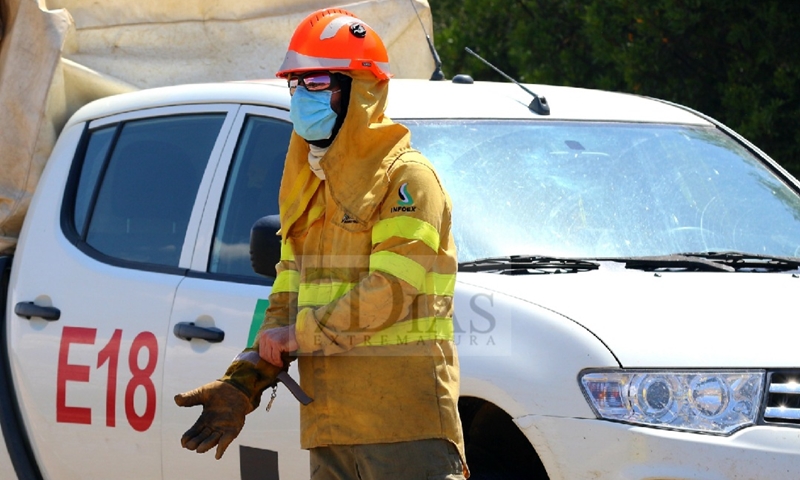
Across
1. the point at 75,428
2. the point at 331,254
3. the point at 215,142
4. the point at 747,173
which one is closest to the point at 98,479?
the point at 75,428

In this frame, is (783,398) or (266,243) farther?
(266,243)

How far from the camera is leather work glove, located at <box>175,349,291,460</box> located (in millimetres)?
3156

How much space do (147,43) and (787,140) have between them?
4663 mm

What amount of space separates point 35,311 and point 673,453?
2.44 metres

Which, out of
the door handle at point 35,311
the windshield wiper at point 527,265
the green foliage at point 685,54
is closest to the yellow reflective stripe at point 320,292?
the windshield wiper at point 527,265

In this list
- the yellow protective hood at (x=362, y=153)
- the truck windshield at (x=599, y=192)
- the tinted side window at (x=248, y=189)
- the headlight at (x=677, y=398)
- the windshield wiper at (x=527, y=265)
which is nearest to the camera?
the yellow protective hood at (x=362, y=153)

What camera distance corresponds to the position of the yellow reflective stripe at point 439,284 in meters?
3.03

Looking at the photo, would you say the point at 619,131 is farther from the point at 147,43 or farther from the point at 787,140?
the point at 787,140

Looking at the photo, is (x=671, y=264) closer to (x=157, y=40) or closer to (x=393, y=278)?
(x=393, y=278)

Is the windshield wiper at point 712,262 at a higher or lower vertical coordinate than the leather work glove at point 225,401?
higher

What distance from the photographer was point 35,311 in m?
4.64

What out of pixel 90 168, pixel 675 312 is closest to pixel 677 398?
pixel 675 312

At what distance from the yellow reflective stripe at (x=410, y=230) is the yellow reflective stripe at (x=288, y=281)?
406 mm

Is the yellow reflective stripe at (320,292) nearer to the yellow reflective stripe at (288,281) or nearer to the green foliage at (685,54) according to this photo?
the yellow reflective stripe at (288,281)
